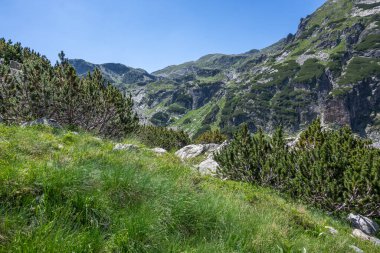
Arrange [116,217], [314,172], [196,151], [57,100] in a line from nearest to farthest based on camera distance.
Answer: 1. [116,217]
2. [57,100]
3. [314,172]
4. [196,151]

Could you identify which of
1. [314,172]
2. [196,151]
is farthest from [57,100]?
[196,151]

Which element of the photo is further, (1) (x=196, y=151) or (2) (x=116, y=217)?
(1) (x=196, y=151)

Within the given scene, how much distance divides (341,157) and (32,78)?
2613 cm

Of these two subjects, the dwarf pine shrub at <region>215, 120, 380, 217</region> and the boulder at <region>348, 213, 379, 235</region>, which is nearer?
the boulder at <region>348, 213, 379, 235</region>

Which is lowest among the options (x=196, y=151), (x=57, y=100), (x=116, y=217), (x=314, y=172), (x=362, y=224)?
(x=362, y=224)

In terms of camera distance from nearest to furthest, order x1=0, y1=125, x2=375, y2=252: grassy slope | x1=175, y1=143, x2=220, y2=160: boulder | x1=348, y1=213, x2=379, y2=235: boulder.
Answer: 1. x1=0, y1=125, x2=375, y2=252: grassy slope
2. x1=348, y1=213, x2=379, y2=235: boulder
3. x1=175, y1=143, x2=220, y2=160: boulder

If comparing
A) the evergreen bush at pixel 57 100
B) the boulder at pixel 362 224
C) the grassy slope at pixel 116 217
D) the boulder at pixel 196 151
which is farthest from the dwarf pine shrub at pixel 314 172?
the boulder at pixel 196 151

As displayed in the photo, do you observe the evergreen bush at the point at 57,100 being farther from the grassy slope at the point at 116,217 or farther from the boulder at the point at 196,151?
the boulder at the point at 196,151

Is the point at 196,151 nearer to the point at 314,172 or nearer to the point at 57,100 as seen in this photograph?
the point at 314,172

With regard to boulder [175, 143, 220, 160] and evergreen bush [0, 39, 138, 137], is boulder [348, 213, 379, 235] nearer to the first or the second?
evergreen bush [0, 39, 138, 137]

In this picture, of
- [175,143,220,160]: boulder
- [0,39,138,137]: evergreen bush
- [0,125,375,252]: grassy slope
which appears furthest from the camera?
[175,143,220,160]: boulder

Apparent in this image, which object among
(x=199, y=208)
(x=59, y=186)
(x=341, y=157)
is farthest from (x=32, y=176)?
→ (x=341, y=157)

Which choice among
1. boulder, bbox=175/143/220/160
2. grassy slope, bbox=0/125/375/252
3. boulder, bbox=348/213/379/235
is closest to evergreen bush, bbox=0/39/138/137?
grassy slope, bbox=0/125/375/252

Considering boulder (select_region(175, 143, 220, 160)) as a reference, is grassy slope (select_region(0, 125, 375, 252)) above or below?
above
